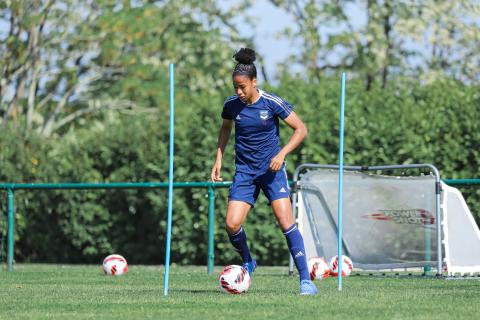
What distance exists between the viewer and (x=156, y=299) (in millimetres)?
9906

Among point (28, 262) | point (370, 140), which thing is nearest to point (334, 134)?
point (370, 140)

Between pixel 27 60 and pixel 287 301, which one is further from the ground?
pixel 27 60

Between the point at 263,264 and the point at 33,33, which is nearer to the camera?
the point at 263,264

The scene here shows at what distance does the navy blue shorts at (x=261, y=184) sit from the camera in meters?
10.7

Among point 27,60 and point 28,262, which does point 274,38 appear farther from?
point 28,262

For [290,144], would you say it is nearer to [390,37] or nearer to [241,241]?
[241,241]

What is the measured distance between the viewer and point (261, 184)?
10.8 m

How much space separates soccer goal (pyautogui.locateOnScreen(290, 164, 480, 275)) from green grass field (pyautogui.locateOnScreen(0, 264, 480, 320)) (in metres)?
0.75

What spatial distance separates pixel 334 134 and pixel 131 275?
16.2ft

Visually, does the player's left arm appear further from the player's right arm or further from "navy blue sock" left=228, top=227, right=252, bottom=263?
"navy blue sock" left=228, top=227, right=252, bottom=263

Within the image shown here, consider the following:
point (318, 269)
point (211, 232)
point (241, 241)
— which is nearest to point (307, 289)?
point (241, 241)

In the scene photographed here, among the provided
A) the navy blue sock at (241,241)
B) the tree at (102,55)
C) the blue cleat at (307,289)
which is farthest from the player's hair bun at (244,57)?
the tree at (102,55)

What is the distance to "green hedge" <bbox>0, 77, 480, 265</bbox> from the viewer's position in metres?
17.5

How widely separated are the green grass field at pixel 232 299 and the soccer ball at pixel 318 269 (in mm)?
178
